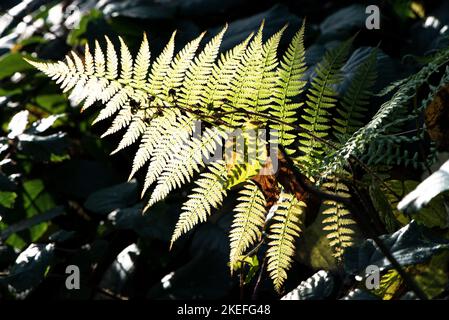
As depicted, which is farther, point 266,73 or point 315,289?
point 266,73

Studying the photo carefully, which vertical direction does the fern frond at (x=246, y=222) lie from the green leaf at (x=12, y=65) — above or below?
below

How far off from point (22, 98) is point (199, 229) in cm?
101

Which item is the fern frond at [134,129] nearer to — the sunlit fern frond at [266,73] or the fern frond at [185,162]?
the fern frond at [185,162]

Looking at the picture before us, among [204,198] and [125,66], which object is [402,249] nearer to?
[204,198]

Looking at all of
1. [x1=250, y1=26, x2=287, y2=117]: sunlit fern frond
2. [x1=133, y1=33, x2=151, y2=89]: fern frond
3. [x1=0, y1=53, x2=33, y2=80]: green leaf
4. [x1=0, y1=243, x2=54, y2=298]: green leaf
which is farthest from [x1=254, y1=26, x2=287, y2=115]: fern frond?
[x1=0, y1=53, x2=33, y2=80]: green leaf

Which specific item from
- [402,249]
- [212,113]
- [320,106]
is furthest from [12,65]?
[402,249]

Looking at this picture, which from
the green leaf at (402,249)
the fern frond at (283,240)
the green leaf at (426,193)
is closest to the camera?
the green leaf at (426,193)

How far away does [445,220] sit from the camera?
122cm

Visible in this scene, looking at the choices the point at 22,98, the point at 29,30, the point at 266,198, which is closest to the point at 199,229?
the point at 266,198

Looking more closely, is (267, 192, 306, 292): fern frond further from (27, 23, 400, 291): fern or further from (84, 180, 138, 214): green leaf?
(84, 180, 138, 214): green leaf

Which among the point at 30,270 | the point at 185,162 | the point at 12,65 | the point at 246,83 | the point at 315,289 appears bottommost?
the point at 315,289

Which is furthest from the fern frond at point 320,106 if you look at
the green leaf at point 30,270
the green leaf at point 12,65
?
the green leaf at point 12,65

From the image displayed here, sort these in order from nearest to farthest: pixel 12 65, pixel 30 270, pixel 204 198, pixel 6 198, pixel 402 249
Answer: pixel 402 249, pixel 204 198, pixel 30 270, pixel 6 198, pixel 12 65
